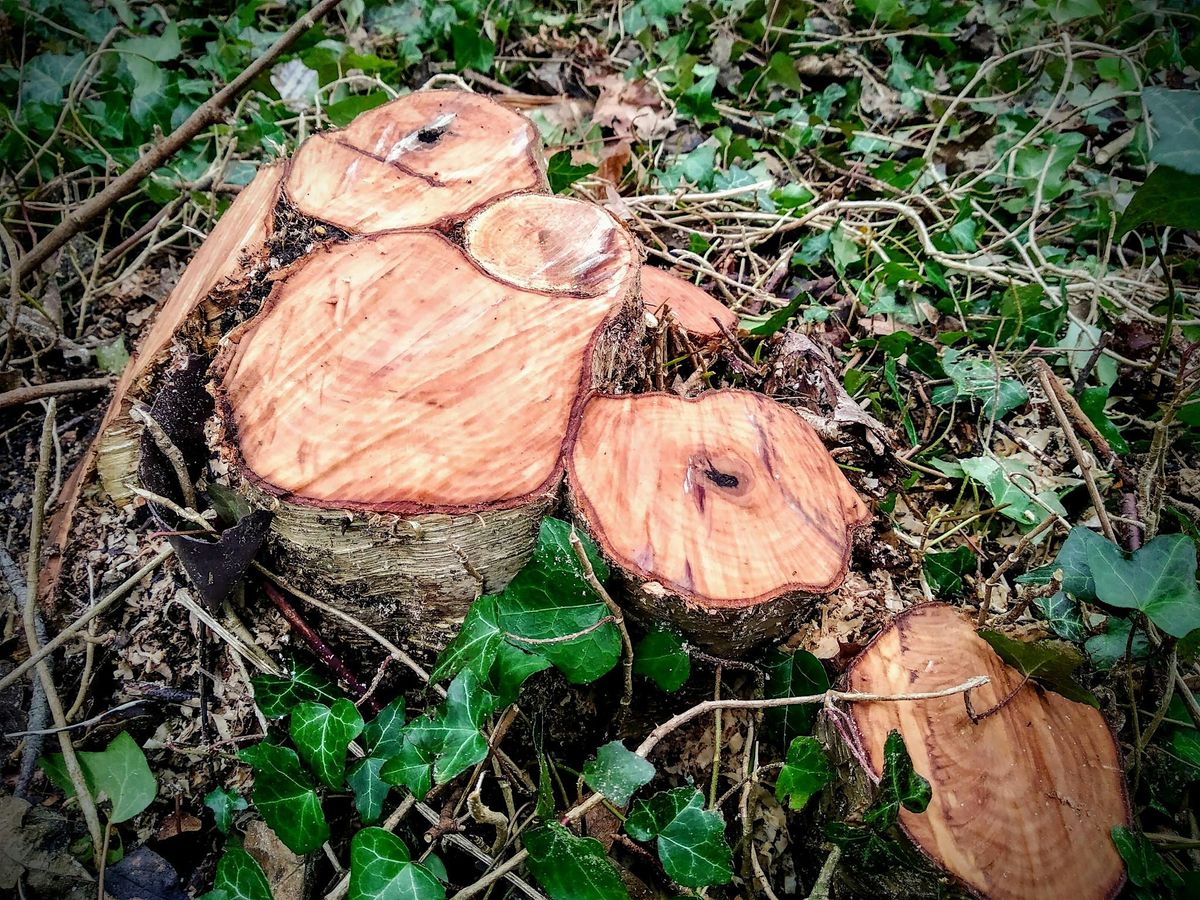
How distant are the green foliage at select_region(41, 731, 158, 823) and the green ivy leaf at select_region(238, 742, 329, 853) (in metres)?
0.32

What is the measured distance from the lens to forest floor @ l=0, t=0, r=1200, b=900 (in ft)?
4.44

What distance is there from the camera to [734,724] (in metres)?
1.53

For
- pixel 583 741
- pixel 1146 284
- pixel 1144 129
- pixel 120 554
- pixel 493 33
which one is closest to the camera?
pixel 583 741

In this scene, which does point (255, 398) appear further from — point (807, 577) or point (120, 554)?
point (807, 577)

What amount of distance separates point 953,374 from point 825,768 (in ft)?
4.24

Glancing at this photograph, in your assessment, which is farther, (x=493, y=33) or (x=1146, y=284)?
(x=493, y=33)

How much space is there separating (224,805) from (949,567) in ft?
5.56

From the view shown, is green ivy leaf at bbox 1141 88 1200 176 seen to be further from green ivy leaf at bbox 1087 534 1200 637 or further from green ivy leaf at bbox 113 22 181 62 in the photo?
green ivy leaf at bbox 113 22 181 62

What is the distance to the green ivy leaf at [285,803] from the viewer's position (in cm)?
126

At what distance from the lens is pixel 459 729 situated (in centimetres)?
119

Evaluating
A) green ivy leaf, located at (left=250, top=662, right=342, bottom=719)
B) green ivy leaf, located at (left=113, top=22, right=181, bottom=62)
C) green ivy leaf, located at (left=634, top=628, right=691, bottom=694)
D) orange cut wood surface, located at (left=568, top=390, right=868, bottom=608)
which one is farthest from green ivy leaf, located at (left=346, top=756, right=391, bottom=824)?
green ivy leaf, located at (left=113, top=22, right=181, bottom=62)

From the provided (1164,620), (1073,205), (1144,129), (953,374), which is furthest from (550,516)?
(1144,129)

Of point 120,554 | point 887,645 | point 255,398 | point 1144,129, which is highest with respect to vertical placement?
point 1144,129

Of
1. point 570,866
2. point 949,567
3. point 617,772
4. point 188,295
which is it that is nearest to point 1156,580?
point 949,567
